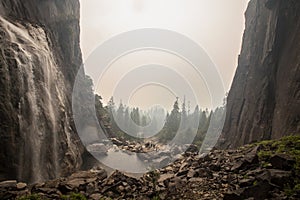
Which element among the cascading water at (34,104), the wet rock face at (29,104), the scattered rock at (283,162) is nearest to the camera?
the scattered rock at (283,162)

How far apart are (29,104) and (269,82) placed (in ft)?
64.6

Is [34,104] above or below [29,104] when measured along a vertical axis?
above

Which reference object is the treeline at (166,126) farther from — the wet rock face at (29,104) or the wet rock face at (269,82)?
Answer: the wet rock face at (29,104)

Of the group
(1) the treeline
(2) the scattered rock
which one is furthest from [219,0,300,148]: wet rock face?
(1) the treeline

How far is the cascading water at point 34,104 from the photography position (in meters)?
14.4

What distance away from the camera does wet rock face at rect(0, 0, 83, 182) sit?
1345 cm

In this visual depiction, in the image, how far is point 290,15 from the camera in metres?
20.5

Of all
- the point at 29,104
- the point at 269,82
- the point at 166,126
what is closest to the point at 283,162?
the point at 29,104

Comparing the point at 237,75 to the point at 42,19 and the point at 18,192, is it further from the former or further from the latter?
the point at 18,192

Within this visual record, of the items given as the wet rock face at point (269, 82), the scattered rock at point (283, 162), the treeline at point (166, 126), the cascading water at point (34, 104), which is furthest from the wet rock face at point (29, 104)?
the treeline at point (166, 126)

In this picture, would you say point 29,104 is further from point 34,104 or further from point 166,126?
point 166,126

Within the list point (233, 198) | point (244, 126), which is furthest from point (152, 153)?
point (233, 198)

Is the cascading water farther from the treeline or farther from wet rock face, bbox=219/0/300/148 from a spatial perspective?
the treeline

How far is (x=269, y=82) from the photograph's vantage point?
75.1 feet
